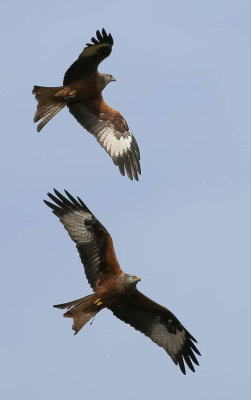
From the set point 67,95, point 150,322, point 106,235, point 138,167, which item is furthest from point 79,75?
point 150,322

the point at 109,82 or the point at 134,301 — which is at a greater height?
the point at 109,82

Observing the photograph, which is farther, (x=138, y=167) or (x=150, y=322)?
(x=138, y=167)

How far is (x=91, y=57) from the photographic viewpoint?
15.6 meters

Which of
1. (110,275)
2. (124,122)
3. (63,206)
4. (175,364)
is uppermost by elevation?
(124,122)

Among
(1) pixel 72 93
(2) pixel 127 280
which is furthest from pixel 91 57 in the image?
(2) pixel 127 280

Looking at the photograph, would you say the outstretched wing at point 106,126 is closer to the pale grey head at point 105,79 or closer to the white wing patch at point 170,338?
the pale grey head at point 105,79

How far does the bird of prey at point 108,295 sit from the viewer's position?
1452 centimetres

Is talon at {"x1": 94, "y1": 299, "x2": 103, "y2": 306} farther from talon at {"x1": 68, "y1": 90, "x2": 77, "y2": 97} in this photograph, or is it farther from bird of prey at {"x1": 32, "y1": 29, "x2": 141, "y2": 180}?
talon at {"x1": 68, "y1": 90, "x2": 77, "y2": 97}

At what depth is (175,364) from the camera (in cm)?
1543

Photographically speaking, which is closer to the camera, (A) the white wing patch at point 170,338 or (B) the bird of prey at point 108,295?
(B) the bird of prey at point 108,295

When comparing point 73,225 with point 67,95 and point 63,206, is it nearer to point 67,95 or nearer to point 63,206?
point 63,206

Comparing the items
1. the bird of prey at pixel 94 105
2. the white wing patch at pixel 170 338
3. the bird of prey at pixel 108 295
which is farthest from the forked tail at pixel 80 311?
the bird of prey at pixel 94 105

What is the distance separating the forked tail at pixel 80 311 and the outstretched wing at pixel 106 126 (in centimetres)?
273

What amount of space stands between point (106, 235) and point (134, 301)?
0.97m
